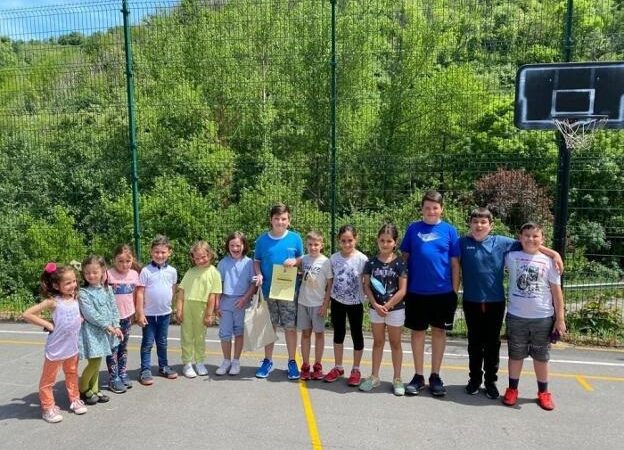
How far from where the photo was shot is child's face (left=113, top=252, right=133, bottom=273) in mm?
4934

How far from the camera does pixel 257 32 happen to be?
8.57 m

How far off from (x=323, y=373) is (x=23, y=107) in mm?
6432

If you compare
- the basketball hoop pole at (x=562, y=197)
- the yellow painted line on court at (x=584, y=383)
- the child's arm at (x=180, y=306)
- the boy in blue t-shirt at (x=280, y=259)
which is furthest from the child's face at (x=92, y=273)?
the basketball hoop pole at (x=562, y=197)

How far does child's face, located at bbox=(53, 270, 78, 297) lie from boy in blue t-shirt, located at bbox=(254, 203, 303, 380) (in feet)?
5.25

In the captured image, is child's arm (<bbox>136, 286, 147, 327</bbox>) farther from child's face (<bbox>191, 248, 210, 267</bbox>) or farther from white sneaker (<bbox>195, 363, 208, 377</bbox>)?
white sneaker (<bbox>195, 363, 208, 377</bbox>)

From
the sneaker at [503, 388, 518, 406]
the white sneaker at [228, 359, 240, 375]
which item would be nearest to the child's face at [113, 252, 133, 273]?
the white sneaker at [228, 359, 240, 375]

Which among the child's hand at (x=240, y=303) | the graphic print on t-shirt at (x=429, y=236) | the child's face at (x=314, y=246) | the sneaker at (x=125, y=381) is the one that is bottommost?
the sneaker at (x=125, y=381)

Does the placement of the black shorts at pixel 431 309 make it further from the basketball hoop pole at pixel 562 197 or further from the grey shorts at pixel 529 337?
the basketball hoop pole at pixel 562 197

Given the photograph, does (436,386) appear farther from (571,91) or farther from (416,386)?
(571,91)

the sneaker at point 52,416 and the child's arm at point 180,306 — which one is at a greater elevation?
the child's arm at point 180,306

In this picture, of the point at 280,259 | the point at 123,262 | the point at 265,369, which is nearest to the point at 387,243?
the point at 280,259

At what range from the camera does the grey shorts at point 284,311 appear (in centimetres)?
520

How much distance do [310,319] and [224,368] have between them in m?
1.01

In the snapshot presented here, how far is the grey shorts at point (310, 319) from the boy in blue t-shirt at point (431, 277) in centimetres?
79
